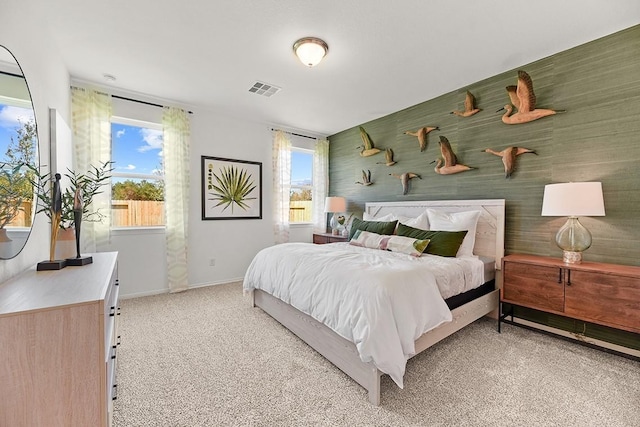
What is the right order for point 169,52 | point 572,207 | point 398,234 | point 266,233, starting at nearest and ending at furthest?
point 572,207, point 169,52, point 398,234, point 266,233

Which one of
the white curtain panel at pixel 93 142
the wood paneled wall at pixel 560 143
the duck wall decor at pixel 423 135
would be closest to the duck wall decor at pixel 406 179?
the wood paneled wall at pixel 560 143

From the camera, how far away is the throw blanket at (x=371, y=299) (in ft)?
5.41

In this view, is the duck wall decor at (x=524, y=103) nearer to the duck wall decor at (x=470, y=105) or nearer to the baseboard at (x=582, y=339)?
the duck wall decor at (x=470, y=105)

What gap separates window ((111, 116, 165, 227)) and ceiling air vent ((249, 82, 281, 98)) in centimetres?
150

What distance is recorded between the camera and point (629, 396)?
5.73 feet

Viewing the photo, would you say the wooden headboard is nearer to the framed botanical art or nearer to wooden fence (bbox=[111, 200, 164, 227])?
the framed botanical art

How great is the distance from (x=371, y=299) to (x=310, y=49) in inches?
86.2

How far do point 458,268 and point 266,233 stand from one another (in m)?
3.21

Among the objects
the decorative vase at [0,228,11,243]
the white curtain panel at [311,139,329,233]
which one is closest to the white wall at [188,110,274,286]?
the white curtain panel at [311,139,329,233]

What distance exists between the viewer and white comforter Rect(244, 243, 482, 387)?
1.66m

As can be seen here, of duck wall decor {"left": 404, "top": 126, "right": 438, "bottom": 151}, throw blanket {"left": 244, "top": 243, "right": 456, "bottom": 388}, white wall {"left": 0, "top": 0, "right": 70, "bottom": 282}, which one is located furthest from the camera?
duck wall decor {"left": 404, "top": 126, "right": 438, "bottom": 151}

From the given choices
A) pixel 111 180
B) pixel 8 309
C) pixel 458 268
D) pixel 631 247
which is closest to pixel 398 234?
pixel 458 268

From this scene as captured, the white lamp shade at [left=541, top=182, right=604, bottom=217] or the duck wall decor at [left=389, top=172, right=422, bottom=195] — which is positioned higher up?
the duck wall decor at [left=389, top=172, right=422, bottom=195]

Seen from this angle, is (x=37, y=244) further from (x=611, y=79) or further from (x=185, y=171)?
(x=611, y=79)
